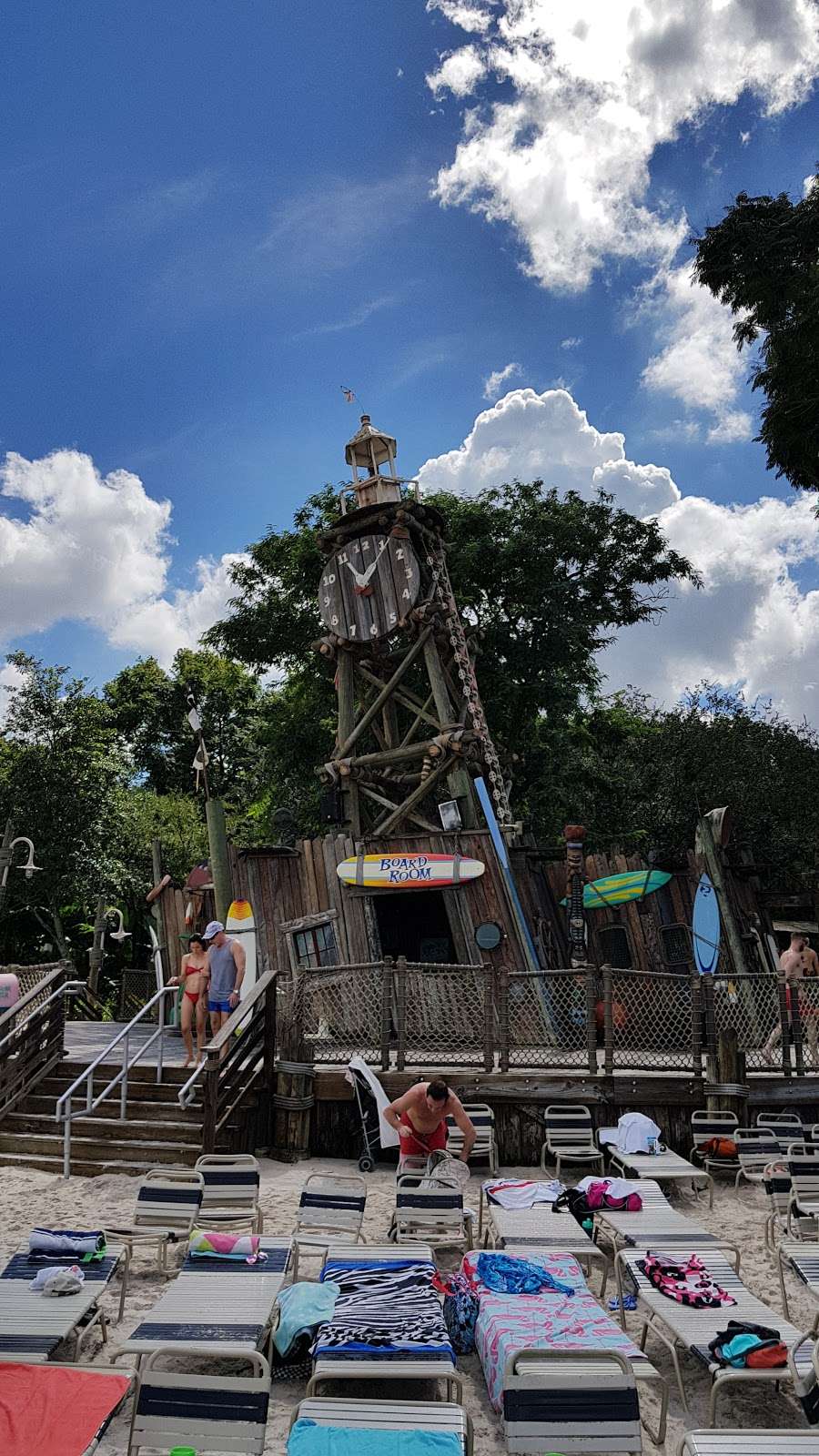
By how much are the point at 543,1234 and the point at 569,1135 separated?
9.96ft

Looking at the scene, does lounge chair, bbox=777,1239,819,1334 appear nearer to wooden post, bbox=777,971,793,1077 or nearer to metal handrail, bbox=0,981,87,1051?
wooden post, bbox=777,971,793,1077

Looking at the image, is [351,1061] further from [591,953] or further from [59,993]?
[591,953]

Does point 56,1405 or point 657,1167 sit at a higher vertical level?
point 56,1405

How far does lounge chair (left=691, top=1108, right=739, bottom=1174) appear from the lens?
9.97 m

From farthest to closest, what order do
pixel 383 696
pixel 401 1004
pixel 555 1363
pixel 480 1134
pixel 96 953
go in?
1. pixel 96 953
2. pixel 383 696
3. pixel 401 1004
4. pixel 480 1134
5. pixel 555 1363

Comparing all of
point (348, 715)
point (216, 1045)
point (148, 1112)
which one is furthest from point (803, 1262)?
point (348, 715)

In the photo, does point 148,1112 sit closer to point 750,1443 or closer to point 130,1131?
point 130,1131

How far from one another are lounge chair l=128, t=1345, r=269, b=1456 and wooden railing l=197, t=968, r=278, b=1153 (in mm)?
6078

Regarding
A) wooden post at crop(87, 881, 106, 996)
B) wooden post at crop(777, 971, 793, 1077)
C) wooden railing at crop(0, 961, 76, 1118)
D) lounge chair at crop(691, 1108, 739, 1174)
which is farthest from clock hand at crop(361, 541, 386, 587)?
wooden post at crop(87, 881, 106, 996)

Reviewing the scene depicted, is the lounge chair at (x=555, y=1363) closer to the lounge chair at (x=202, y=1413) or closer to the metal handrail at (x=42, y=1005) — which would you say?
the lounge chair at (x=202, y=1413)

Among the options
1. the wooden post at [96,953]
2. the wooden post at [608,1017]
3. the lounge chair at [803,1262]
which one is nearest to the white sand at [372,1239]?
the lounge chair at [803,1262]

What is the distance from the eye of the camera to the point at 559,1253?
21.2 feet

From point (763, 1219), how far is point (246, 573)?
75.0 feet

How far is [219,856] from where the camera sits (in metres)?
15.1
